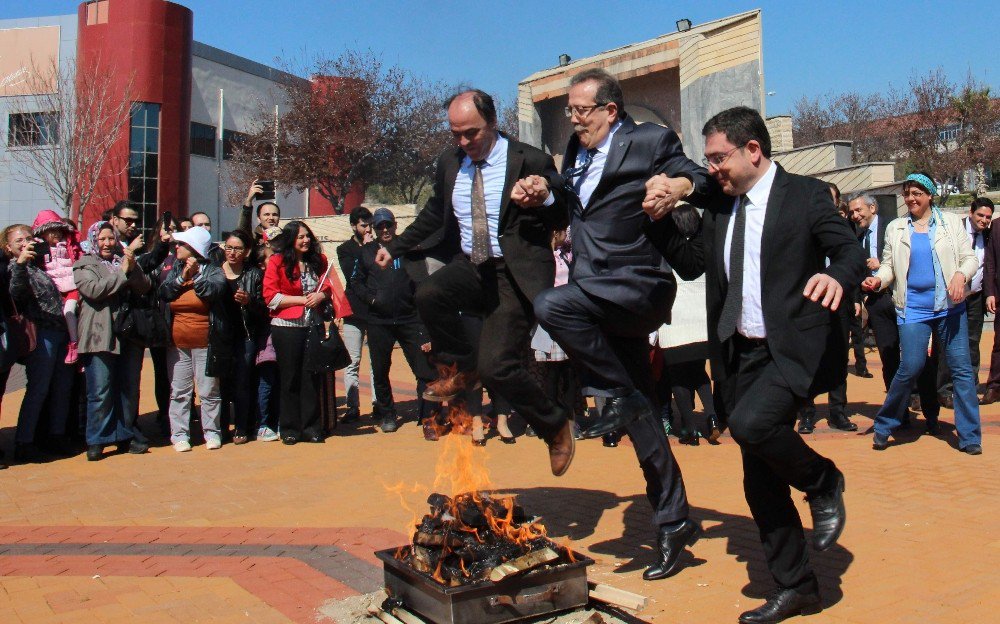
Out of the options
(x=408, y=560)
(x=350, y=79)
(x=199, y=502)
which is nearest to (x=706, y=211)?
(x=408, y=560)

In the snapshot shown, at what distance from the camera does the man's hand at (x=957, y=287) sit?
24.8 feet

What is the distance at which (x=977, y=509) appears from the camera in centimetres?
579

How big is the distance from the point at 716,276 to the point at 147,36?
111 ft

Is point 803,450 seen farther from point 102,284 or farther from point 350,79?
point 350,79

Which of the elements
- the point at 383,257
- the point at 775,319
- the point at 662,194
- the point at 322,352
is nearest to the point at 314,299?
the point at 322,352

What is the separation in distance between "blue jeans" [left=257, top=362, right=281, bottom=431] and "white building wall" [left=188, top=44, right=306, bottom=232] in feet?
91.8

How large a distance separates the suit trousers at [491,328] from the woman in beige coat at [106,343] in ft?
14.0

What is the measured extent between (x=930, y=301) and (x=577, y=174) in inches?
171

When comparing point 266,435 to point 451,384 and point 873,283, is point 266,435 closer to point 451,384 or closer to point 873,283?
point 451,384

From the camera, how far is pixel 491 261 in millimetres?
5230

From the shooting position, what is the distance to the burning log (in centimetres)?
396

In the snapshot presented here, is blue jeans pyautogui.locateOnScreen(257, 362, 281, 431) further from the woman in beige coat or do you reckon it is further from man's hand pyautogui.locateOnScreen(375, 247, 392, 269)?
man's hand pyautogui.locateOnScreen(375, 247, 392, 269)

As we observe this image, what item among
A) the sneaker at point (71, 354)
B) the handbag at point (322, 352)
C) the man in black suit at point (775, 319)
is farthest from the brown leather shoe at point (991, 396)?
the sneaker at point (71, 354)

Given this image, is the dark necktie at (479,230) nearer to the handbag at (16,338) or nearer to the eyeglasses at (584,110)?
the eyeglasses at (584,110)
